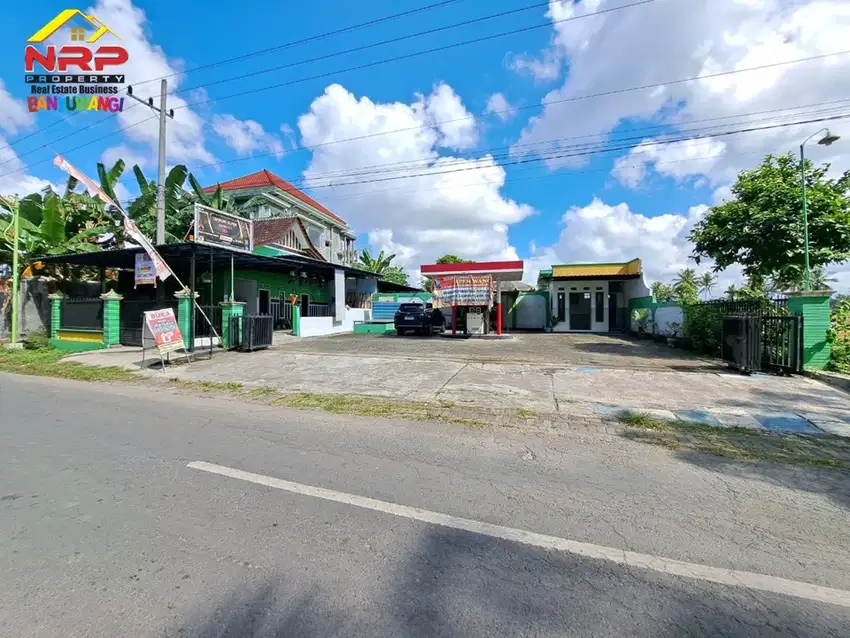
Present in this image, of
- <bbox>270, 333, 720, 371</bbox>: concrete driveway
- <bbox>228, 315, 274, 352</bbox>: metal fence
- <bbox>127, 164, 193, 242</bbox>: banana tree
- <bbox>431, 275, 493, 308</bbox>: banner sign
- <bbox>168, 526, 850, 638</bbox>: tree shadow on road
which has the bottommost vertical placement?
<bbox>168, 526, 850, 638</bbox>: tree shadow on road

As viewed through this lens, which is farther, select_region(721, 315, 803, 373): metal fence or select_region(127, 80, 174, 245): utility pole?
select_region(127, 80, 174, 245): utility pole

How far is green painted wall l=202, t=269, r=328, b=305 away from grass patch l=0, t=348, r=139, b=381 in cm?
727

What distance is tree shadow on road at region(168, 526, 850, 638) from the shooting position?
6.92 ft

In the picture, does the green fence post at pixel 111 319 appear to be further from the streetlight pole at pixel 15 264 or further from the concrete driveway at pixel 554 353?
the concrete driveway at pixel 554 353

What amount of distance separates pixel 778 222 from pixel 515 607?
1618 cm

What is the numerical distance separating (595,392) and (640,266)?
1518 cm

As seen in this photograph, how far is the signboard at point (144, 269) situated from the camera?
14.7 metres

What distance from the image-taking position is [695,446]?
5.00 metres

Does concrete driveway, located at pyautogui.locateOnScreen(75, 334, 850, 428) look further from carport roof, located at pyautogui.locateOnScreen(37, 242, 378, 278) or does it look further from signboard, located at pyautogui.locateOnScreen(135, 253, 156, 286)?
carport roof, located at pyautogui.locateOnScreen(37, 242, 378, 278)

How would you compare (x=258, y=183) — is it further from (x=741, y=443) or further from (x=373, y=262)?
(x=741, y=443)

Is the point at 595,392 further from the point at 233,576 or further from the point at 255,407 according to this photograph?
the point at 233,576

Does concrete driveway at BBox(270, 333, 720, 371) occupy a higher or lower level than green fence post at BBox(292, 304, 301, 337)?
lower

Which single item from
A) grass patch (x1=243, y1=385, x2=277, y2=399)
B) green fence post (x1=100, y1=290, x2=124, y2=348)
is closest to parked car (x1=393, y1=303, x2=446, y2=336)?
green fence post (x1=100, y1=290, x2=124, y2=348)

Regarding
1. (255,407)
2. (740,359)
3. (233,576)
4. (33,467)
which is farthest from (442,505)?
(740,359)
